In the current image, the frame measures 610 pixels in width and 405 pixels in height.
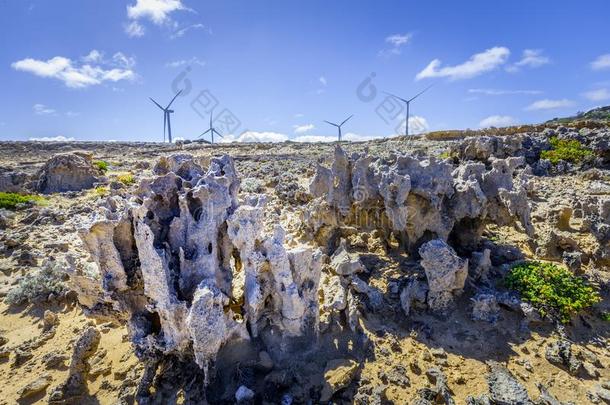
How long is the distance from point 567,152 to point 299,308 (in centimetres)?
2394

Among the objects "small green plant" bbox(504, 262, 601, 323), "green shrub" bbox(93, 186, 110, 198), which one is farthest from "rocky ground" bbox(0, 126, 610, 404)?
"green shrub" bbox(93, 186, 110, 198)

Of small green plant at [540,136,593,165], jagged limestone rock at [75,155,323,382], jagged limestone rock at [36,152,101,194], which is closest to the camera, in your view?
jagged limestone rock at [75,155,323,382]

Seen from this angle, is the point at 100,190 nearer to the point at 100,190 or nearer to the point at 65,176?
the point at 100,190

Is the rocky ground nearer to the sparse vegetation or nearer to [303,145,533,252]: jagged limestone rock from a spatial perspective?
[303,145,533,252]: jagged limestone rock

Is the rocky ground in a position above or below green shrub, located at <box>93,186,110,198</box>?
below

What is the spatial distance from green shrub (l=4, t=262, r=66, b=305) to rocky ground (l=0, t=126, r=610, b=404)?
0.05m

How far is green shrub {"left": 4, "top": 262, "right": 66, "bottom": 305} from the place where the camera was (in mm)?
9574

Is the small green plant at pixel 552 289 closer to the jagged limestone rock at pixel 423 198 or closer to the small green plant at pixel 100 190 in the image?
the jagged limestone rock at pixel 423 198

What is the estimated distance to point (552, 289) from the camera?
8.22 metres

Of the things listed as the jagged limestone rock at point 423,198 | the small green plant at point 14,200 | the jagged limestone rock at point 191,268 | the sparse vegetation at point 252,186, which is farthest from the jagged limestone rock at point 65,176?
the jagged limestone rock at point 191,268

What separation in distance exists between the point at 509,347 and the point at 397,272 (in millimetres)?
3110

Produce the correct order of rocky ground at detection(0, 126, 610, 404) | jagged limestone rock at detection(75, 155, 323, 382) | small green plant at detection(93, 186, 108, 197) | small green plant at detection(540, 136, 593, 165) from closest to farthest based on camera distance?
jagged limestone rock at detection(75, 155, 323, 382)
rocky ground at detection(0, 126, 610, 404)
small green plant at detection(93, 186, 108, 197)
small green plant at detection(540, 136, 593, 165)

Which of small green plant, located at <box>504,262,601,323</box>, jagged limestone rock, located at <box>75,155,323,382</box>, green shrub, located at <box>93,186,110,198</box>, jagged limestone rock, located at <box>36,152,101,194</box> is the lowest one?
small green plant, located at <box>504,262,601,323</box>

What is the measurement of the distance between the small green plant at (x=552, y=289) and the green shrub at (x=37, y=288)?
11.9 m
